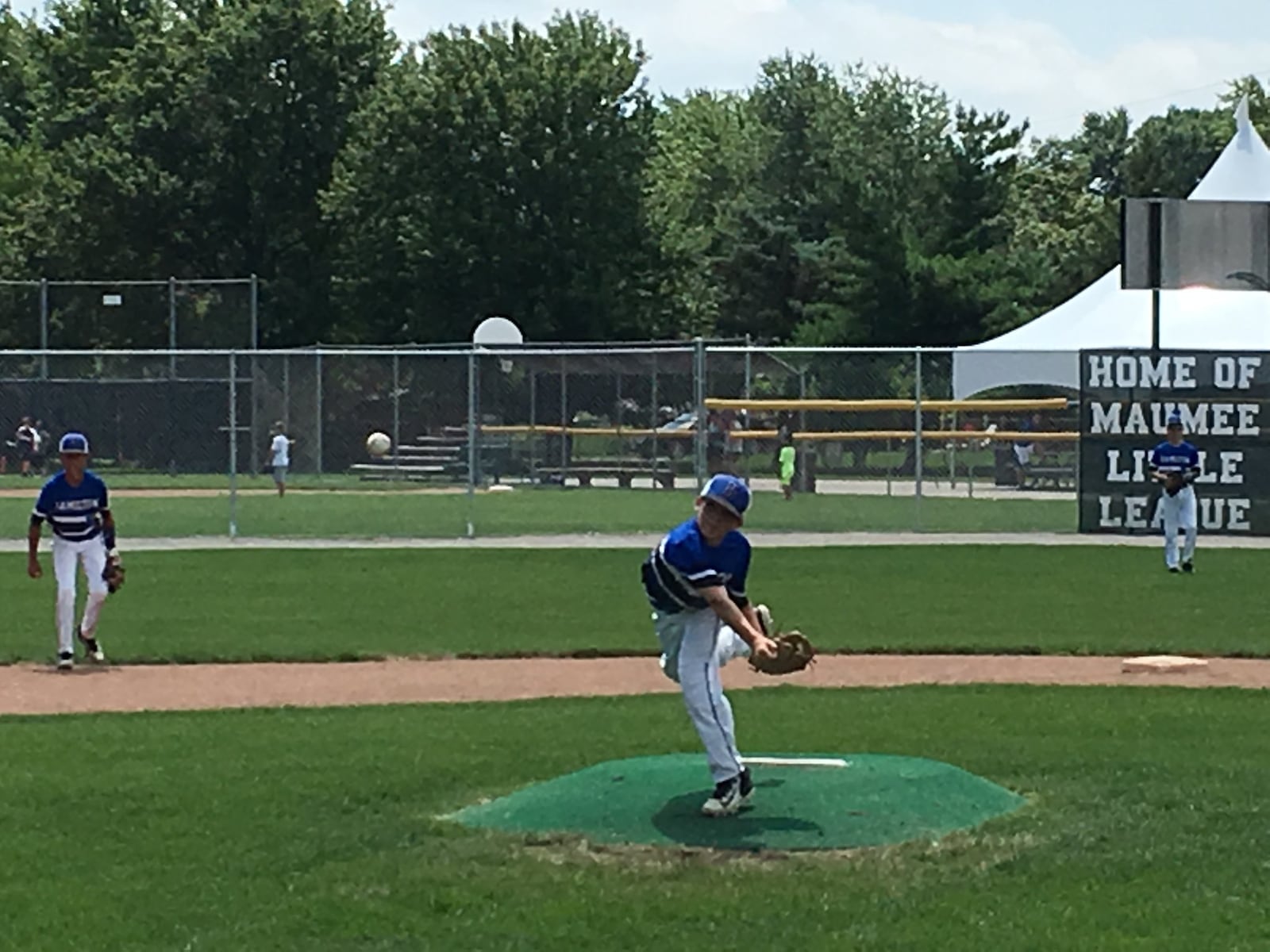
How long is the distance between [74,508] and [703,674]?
8.28 metres

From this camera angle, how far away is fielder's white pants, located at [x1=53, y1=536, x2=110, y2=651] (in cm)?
1603

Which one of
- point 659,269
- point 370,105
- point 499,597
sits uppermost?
point 370,105

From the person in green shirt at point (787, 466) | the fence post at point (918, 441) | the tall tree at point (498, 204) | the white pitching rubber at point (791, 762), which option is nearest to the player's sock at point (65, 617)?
the white pitching rubber at point (791, 762)

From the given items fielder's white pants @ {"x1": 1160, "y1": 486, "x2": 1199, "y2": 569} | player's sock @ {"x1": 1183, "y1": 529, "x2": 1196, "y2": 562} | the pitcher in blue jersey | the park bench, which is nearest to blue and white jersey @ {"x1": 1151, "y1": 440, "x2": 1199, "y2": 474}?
the pitcher in blue jersey

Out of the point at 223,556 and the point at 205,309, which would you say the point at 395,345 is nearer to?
the point at 205,309

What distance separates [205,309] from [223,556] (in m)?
25.2

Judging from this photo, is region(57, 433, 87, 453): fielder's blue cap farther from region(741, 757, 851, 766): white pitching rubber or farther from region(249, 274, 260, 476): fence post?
region(249, 274, 260, 476): fence post

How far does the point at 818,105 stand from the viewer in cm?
9206

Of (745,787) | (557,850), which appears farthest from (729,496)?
(557,850)

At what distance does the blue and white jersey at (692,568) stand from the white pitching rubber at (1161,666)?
710 centimetres

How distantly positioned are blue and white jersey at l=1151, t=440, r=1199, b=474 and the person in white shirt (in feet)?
56.0

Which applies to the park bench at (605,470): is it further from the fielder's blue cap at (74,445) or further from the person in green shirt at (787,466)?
the fielder's blue cap at (74,445)

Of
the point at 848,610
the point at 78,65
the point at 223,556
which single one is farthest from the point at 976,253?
the point at 848,610

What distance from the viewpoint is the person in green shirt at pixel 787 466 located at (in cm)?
3288
